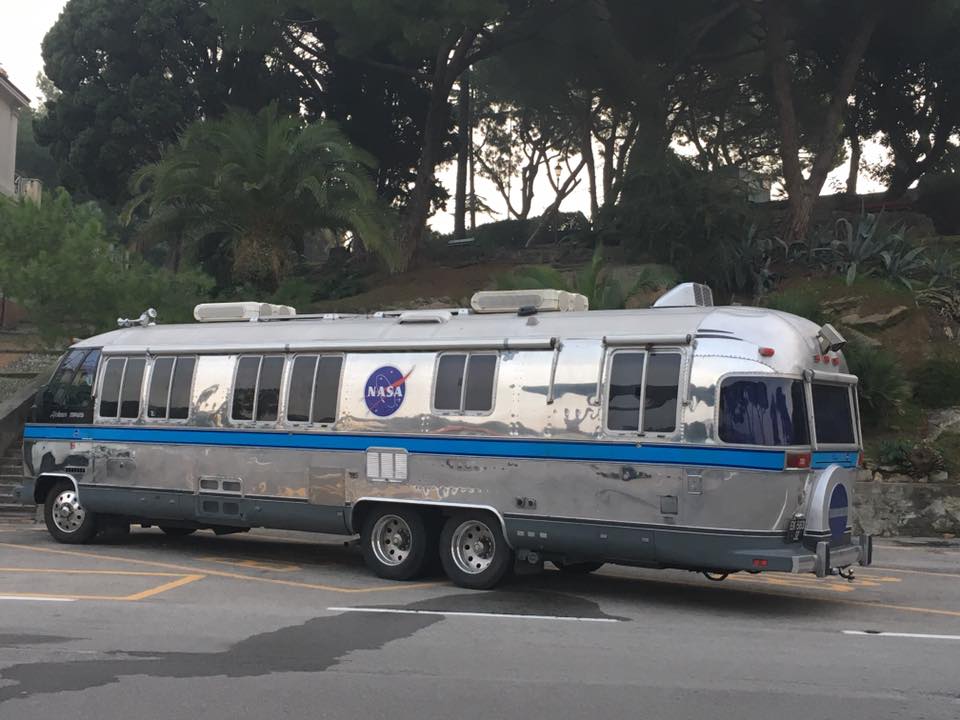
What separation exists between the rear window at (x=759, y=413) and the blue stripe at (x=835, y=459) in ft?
0.75

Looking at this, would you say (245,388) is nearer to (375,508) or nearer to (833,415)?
(375,508)

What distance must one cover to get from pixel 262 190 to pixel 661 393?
17.7 metres

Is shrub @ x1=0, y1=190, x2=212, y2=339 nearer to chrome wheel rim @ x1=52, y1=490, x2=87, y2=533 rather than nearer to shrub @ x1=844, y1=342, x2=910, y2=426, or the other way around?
chrome wheel rim @ x1=52, y1=490, x2=87, y2=533

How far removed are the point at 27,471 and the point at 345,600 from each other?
6968mm

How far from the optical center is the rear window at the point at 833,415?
11461 mm

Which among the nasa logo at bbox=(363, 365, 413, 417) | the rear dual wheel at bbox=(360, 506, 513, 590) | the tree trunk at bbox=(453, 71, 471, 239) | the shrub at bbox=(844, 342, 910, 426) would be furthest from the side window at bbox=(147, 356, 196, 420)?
the tree trunk at bbox=(453, 71, 471, 239)

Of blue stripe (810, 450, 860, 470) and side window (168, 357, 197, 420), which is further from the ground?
side window (168, 357, 197, 420)

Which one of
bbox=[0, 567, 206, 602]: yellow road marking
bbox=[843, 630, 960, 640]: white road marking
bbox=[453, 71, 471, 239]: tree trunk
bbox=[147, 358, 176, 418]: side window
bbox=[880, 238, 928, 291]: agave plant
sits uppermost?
bbox=[453, 71, 471, 239]: tree trunk

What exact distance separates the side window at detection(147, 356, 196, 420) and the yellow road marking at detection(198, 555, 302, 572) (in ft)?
5.94

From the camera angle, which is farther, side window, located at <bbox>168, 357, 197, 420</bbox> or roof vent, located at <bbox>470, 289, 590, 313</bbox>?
side window, located at <bbox>168, 357, 197, 420</bbox>

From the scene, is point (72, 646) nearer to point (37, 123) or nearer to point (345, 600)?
point (345, 600)

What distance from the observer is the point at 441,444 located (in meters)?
12.7

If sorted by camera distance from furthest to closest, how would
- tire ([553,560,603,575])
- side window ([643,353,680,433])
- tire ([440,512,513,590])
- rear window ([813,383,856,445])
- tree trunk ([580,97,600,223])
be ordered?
tree trunk ([580,97,600,223]), tire ([553,560,603,575]), tire ([440,512,513,590]), rear window ([813,383,856,445]), side window ([643,353,680,433])

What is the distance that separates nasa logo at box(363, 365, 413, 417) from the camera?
13164 mm
